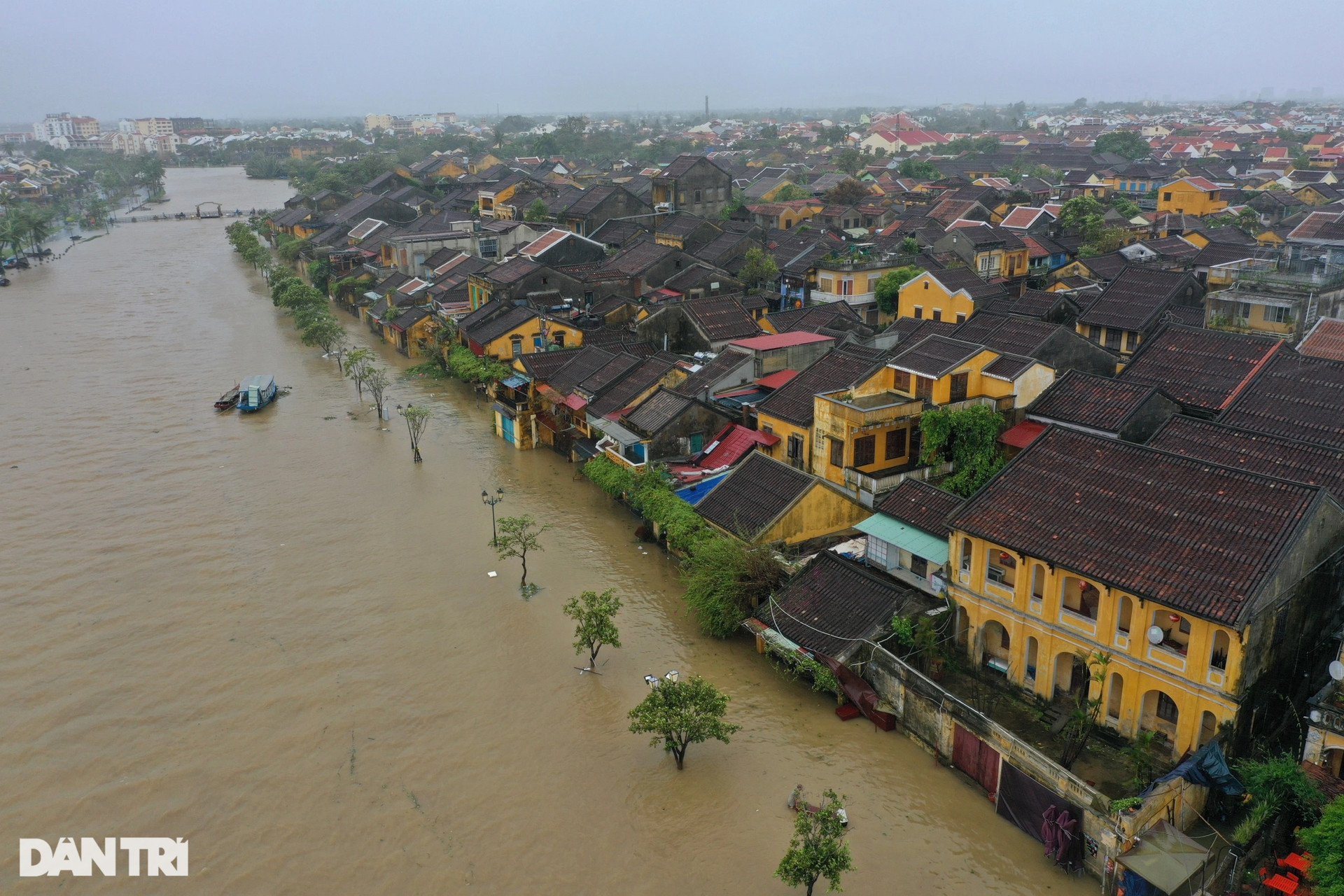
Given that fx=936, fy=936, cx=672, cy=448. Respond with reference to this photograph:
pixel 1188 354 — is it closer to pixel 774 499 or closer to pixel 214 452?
pixel 774 499

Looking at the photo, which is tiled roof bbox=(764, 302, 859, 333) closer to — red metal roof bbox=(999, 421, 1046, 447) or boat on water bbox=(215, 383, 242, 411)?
red metal roof bbox=(999, 421, 1046, 447)

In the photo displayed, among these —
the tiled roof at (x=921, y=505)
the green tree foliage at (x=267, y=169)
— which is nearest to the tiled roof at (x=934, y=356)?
the tiled roof at (x=921, y=505)

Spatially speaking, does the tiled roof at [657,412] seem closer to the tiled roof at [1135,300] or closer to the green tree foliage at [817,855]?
the green tree foliage at [817,855]

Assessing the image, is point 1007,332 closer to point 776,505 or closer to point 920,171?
point 776,505

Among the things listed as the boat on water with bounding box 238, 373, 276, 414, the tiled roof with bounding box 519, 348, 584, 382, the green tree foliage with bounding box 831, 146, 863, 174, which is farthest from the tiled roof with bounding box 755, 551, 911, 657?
the green tree foliage with bounding box 831, 146, 863, 174

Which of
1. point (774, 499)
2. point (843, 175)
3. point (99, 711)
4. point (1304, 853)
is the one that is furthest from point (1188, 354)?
point (843, 175)

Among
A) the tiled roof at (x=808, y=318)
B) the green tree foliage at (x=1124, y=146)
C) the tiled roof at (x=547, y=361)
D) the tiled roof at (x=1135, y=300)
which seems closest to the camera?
the tiled roof at (x=1135, y=300)
